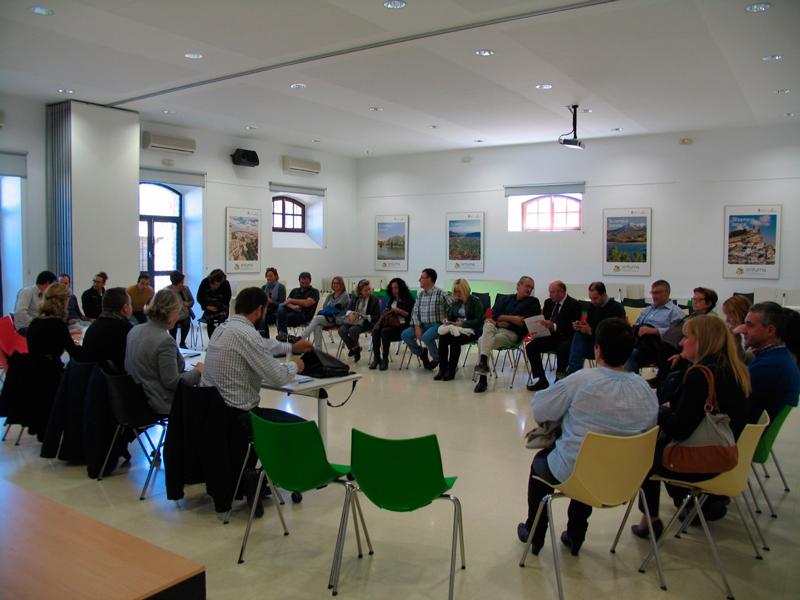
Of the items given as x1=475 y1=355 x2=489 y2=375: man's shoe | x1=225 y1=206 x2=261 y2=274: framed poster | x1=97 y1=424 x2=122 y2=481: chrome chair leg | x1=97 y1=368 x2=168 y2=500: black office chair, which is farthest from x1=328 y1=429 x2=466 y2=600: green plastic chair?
x1=225 y1=206 x2=261 y2=274: framed poster

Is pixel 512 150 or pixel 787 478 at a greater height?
pixel 512 150

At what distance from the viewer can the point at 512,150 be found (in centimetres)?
1270

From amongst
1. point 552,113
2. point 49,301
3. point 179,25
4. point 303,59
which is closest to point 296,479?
point 49,301

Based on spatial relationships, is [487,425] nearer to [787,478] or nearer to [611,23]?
[787,478]

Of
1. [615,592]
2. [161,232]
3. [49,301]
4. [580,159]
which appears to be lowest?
[615,592]

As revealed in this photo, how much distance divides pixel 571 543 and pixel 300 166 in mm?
10953

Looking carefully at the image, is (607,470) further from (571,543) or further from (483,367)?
(483,367)

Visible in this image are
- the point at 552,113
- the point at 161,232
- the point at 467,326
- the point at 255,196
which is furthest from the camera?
the point at 255,196

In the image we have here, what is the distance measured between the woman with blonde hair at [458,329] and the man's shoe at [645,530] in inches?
166

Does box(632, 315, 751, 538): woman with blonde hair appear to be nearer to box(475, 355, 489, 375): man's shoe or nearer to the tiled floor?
the tiled floor

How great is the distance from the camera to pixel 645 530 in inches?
140

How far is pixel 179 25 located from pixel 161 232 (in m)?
6.23

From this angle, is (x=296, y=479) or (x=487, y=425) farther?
(x=487, y=425)

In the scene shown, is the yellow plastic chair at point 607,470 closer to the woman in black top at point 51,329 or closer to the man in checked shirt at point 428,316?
the woman in black top at point 51,329
